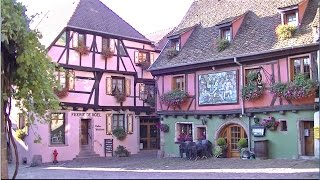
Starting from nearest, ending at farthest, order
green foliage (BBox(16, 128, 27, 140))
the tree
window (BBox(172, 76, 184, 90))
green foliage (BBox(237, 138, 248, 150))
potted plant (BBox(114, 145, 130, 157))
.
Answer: the tree → green foliage (BBox(237, 138, 248, 150)) → window (BBox(172, 76, 184, 90)) → green foliage (BBox(16, 128, 27, 140)) → potted plant (BBox(114, 145, 130, 157))

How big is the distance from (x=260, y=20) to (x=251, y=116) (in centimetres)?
434

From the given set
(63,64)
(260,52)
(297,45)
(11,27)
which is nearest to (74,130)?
(63,64)

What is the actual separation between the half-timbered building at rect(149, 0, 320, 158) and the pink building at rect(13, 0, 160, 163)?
3.79m

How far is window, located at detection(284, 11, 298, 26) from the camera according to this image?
1794cm

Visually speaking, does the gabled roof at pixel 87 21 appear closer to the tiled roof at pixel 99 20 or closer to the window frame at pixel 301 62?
the tiled roof at pixel 99 20

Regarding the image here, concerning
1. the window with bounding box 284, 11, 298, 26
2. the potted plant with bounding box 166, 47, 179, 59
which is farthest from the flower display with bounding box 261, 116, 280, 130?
the potted plant with bounding box 166, 47, 179, 59

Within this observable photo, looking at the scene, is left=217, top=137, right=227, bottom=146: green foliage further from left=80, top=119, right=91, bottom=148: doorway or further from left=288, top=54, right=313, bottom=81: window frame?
left=80, top=119, right=91, bottom=148: doorway

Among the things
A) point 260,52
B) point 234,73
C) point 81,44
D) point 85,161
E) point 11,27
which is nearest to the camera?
point 11,27

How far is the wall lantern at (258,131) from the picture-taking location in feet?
58.7

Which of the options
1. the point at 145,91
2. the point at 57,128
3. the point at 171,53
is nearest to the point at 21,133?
the point at 57,128

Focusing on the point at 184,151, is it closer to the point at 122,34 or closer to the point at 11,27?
the point at 122,34

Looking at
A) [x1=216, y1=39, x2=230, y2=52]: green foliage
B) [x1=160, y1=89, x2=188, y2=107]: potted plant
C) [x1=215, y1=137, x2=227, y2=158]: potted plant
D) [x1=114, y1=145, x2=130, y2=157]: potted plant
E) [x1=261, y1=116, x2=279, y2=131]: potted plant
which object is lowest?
[x1=114, y1=145, x2=130, y2=157]: potted plant

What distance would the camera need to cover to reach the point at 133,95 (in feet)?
88.0

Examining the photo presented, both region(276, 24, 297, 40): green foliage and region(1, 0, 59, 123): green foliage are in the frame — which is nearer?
region(1, 0, 59, 123): green foliage
